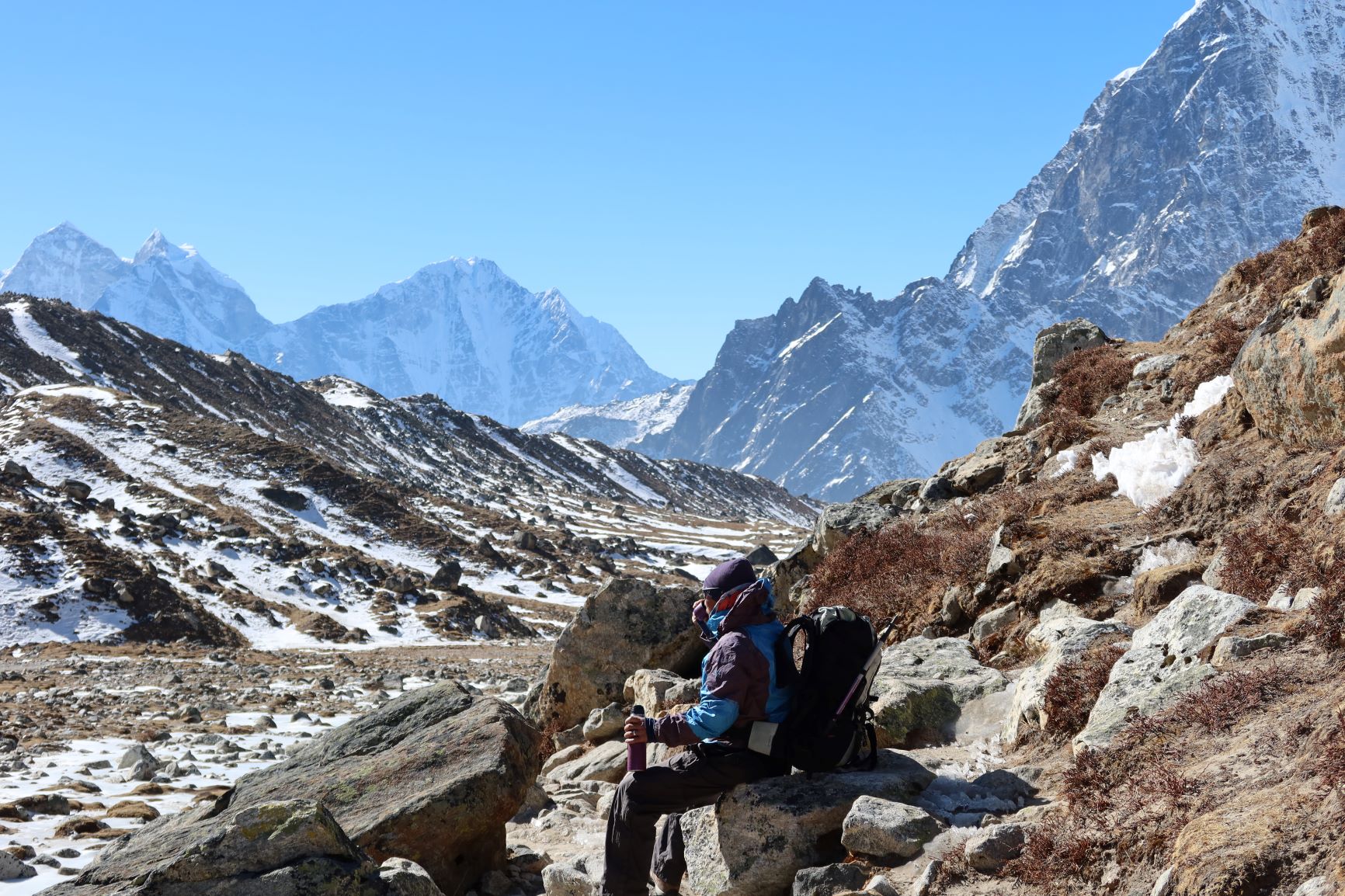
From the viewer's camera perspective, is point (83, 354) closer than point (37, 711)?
No

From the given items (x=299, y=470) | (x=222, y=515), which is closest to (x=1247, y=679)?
(x=222, y=515)

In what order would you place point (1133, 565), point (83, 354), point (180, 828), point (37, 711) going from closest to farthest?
point (180, 828) < point (1133, 565) < point (37, 711) < point (83, 354)

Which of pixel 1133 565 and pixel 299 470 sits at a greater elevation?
pixel 299 470

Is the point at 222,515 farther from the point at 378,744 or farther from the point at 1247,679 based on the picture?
the point at 1247,679

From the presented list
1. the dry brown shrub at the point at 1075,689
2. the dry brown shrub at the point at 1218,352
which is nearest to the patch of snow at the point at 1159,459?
the dry brown shrub at the point at 1218,352

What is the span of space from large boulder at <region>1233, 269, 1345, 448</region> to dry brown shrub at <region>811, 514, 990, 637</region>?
13.1 feet

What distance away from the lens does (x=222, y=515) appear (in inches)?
2813

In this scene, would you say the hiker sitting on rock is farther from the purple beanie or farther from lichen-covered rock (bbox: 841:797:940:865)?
lichen-covered rock (bbox: 841:797:940:865)

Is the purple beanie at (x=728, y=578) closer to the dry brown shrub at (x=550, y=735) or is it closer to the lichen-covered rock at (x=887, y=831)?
the lichen-covered rock at (x=887, y=831)

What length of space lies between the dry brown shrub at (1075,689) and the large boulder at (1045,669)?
2.9 inches

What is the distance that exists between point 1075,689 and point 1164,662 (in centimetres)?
79

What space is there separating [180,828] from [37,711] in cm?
1992

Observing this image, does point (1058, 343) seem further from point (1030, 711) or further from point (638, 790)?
point (638, 790)

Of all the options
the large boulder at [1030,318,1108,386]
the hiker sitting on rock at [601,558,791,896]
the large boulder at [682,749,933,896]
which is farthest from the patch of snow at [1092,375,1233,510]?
the large boulder at [1030,318,1108,386]
